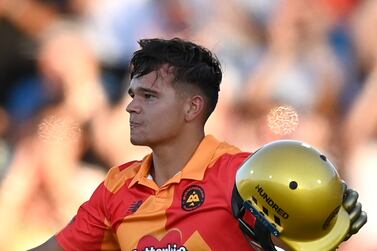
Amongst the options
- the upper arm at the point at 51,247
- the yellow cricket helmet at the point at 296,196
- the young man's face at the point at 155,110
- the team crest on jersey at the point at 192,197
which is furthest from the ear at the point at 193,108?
the upper arm at the point at 51,247

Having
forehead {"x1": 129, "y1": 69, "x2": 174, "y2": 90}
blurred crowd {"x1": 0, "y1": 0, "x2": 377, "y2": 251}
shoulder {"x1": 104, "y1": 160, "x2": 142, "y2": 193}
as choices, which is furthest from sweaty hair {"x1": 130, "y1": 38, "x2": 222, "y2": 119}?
blurred crowd {"x1": 0, "y1": 0, "x2": 377, "y2": 251}

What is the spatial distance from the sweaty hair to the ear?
5cm

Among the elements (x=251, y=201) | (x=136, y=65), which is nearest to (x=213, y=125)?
(x=136, y=65)

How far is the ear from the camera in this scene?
3.79 m

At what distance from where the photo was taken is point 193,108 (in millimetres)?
3793

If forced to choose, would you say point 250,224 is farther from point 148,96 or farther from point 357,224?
point 148,96

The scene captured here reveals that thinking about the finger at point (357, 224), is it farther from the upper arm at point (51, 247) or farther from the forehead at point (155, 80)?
the upper arm at point (51, 247)

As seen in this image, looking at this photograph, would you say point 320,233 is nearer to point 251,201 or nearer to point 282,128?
point 251,201

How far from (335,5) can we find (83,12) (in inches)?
54.1

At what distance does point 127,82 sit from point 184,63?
2.21 m

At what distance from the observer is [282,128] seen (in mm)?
6012

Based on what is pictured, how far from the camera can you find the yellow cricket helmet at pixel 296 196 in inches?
125

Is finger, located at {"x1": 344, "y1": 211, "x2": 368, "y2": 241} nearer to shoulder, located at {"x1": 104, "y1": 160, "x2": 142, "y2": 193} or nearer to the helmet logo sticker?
the helmet logo sticker

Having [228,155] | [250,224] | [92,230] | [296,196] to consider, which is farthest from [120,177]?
[296,196]
